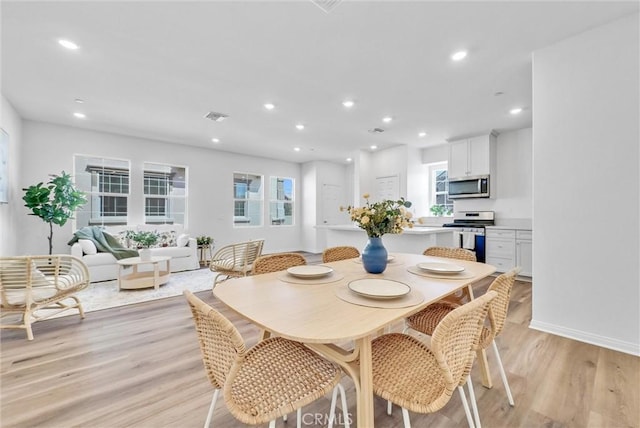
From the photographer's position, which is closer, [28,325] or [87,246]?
[28,325]

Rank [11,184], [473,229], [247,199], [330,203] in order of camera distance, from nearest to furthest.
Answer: [11,184] < [473,229] < [247,199] < [330,203]

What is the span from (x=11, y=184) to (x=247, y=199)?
4097 mm

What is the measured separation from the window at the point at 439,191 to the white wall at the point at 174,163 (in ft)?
12.2

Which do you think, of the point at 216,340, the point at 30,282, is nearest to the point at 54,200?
the point at 30,282

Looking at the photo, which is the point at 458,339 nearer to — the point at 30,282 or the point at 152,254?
the point at 30,282

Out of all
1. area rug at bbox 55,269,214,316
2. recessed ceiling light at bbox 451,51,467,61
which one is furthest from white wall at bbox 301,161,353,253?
recessed ceiling light at bbox 451,51,467,61

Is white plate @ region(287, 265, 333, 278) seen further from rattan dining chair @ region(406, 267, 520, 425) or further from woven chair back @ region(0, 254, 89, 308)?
woven chair back @ region(0, 254, 89, 308)

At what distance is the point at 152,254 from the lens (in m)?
4.70

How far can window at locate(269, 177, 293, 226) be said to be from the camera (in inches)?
303

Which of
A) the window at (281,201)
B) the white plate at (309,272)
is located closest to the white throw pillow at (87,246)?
the window at (281,201)

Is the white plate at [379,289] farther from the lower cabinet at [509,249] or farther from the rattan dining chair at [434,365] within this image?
the lower cabinet at [509,249]

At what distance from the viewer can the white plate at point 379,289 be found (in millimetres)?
1235

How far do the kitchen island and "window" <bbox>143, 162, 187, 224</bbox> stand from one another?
142 inches

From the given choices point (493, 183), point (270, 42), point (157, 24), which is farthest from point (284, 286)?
point (493, 183)
